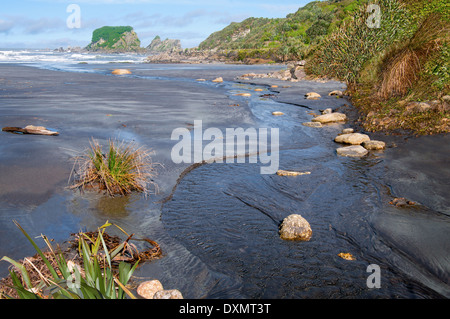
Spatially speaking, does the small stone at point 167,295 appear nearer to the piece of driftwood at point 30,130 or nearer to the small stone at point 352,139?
the piece of driftwood at point 30,130

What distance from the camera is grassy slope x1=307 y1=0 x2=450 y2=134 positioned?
13.4 m

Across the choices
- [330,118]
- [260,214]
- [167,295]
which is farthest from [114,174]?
[330,118]

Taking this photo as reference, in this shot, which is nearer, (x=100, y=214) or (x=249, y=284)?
(x=249, y=284)

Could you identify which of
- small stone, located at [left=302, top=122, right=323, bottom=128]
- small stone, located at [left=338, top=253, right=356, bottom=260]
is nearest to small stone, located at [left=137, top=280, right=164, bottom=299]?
small stone, located at [left=338, top=253, right=356, bottom=260]

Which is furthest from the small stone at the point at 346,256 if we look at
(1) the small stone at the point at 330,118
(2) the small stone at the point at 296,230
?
(1) the small stone at the point at 330,118

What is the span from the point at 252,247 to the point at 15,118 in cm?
1105

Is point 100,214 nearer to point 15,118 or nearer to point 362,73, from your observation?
point 15,118

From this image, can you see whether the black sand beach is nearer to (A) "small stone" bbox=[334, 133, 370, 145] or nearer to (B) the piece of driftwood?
(B) the piece of driftwood

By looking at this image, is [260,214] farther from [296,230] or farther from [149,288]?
[149,288]

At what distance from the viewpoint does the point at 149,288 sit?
13.6ft

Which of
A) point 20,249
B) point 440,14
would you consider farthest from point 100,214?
point 440,14

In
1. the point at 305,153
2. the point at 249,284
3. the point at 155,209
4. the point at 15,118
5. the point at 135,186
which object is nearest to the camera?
the point at 249,284

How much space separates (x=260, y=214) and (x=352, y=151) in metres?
5.48
